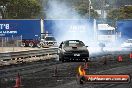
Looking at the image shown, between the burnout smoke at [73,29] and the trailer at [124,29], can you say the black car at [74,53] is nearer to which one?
the burnout smoke at [73,29]

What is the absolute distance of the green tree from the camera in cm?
9419

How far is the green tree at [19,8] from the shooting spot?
94188mm

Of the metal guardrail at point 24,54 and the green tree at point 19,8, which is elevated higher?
the green tree at point 19,8

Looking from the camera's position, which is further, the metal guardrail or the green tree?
the green tree

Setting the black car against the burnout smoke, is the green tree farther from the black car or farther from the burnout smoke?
the black car

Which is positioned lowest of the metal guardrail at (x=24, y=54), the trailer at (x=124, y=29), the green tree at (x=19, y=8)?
the metal guardrail at (x=24, y=54)

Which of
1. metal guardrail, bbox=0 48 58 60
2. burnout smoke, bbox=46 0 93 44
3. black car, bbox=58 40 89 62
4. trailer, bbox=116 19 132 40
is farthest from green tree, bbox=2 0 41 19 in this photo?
black car, bbox=58 40 89 62

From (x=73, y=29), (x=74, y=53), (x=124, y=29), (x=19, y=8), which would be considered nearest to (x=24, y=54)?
(x=74, y=53)

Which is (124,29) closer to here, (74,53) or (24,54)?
(24,54)

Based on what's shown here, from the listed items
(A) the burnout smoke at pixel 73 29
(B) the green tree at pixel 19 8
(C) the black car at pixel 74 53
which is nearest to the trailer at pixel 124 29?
(A) the burnout smoke at pixel 73 29

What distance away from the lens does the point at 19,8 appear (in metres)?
96.2

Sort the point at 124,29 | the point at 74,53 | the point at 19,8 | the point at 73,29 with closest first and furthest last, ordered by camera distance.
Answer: the point at 74,53 < the point at 73,29 < the point at 124,29 < the point at 19,8

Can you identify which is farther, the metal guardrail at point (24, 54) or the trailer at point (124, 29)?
the trailer at point (124, 29)

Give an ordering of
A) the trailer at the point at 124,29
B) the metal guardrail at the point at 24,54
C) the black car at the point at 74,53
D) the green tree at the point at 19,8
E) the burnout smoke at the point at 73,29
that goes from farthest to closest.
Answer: the green tree at the point at 19,8 < the trailer at the point at 124,29 < the burnout smoke at the point at 73,29 < the black car at the point at 74,53 < the metal guardrail at the point at 24,54
